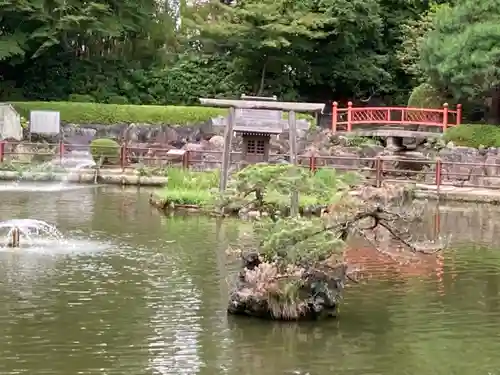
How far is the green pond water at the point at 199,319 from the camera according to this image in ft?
26.8

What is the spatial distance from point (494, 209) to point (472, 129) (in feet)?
26.7

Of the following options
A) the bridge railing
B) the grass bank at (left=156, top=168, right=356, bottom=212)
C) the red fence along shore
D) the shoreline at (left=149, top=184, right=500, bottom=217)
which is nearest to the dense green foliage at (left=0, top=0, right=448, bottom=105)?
the bridge railing

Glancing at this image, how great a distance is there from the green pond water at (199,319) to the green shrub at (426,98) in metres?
18.5

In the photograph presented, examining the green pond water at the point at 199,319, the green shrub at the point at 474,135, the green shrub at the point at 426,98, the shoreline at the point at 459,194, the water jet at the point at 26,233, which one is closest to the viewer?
the green pond water at the point at 199,319

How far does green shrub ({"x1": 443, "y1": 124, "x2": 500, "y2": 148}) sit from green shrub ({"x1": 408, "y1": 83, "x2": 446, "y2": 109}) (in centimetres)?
314

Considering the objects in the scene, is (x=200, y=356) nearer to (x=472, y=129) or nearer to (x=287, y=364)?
(x=287, y=364)

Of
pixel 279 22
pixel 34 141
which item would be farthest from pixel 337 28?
pixel 34 141

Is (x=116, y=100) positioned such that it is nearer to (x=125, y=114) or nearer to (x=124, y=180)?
(x=125, y=114)

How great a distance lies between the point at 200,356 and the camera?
8.29 m

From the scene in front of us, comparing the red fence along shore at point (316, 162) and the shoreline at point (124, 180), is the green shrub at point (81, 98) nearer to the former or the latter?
the red fence along shore at point (316, 162)

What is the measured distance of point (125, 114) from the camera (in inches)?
1303

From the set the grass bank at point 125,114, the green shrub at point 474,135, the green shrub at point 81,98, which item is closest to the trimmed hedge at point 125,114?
the grass bank at point 125,114

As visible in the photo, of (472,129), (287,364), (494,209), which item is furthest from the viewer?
(472,129)

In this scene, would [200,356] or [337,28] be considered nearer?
[200,356]
